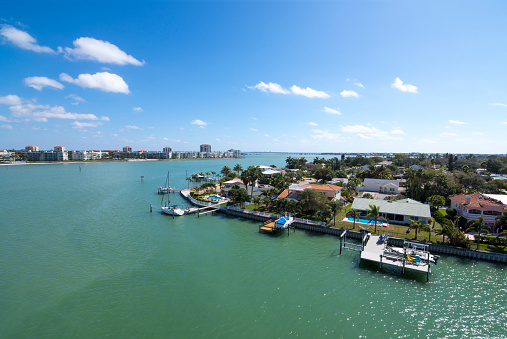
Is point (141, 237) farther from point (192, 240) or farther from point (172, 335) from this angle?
point (172, 335)

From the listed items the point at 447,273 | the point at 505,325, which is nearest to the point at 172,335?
the point at 505,325

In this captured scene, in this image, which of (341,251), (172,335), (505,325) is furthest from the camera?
(341,251)

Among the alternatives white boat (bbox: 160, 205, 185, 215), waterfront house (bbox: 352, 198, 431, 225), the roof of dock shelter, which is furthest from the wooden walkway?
white boat (bbox: 160, 205, 185, 215)

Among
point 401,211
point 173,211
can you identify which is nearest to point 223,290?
point 173,211

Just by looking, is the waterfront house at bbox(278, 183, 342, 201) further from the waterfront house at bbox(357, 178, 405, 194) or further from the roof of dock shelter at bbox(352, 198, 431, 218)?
the waterfront house at bbox(357, 178, 405, 194)

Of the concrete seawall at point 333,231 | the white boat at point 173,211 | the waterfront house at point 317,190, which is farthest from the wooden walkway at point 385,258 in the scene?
the white boat at point 173,211

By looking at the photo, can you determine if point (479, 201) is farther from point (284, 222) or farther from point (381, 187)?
point (284, 222)
